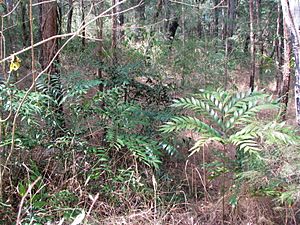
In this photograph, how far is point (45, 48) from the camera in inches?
166

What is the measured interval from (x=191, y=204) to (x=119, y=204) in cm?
71

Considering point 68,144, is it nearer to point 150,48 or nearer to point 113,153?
point 113,153

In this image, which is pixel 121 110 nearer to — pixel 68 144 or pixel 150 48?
pixel 68 144

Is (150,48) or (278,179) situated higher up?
(150,48)

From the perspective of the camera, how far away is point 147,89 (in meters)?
4.59

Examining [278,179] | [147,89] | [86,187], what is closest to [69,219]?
[86,187]

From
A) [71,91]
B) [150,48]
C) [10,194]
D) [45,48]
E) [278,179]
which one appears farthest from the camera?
[150,48]

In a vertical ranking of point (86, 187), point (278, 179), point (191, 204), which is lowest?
point (191, 204)

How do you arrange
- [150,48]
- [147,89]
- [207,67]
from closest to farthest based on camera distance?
[147,89] → [150,48] → [207,67]

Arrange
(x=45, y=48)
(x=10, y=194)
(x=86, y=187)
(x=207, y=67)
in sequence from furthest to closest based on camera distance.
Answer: (x=207, y=67) < (x=45, y=48) < (x=86, y=187) < (x=10, y=194)

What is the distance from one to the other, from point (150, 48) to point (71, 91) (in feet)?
10.8

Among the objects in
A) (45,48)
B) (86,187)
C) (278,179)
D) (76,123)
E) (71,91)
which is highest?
(45,48)

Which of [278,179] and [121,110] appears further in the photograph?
[121,110]

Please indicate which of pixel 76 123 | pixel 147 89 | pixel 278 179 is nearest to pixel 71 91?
pixel 76 123
